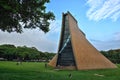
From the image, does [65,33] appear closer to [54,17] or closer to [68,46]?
[68,46]

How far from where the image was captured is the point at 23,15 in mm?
25125

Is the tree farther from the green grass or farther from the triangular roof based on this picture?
the triangular roof

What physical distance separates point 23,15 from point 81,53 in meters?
33.0

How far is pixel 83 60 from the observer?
56.3 metres

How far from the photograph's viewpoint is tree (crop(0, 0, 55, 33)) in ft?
72.0

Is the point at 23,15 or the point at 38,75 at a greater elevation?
the point at 23,15

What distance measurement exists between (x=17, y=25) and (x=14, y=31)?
1.85 meters

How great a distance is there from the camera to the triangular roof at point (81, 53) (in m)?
55.1

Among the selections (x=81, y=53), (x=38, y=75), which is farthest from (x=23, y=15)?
(x=81, y=53)

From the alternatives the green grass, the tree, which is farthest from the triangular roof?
the tree

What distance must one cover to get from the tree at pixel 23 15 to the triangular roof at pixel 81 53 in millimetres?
27520

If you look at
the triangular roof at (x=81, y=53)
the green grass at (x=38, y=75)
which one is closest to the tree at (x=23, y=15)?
the green grass at (x=38, y=75)

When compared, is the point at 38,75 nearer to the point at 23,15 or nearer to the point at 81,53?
the point at 23,15

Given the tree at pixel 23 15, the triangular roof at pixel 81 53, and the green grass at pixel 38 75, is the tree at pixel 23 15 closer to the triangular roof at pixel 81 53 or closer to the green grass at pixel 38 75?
the green grass at pixel 38 75
